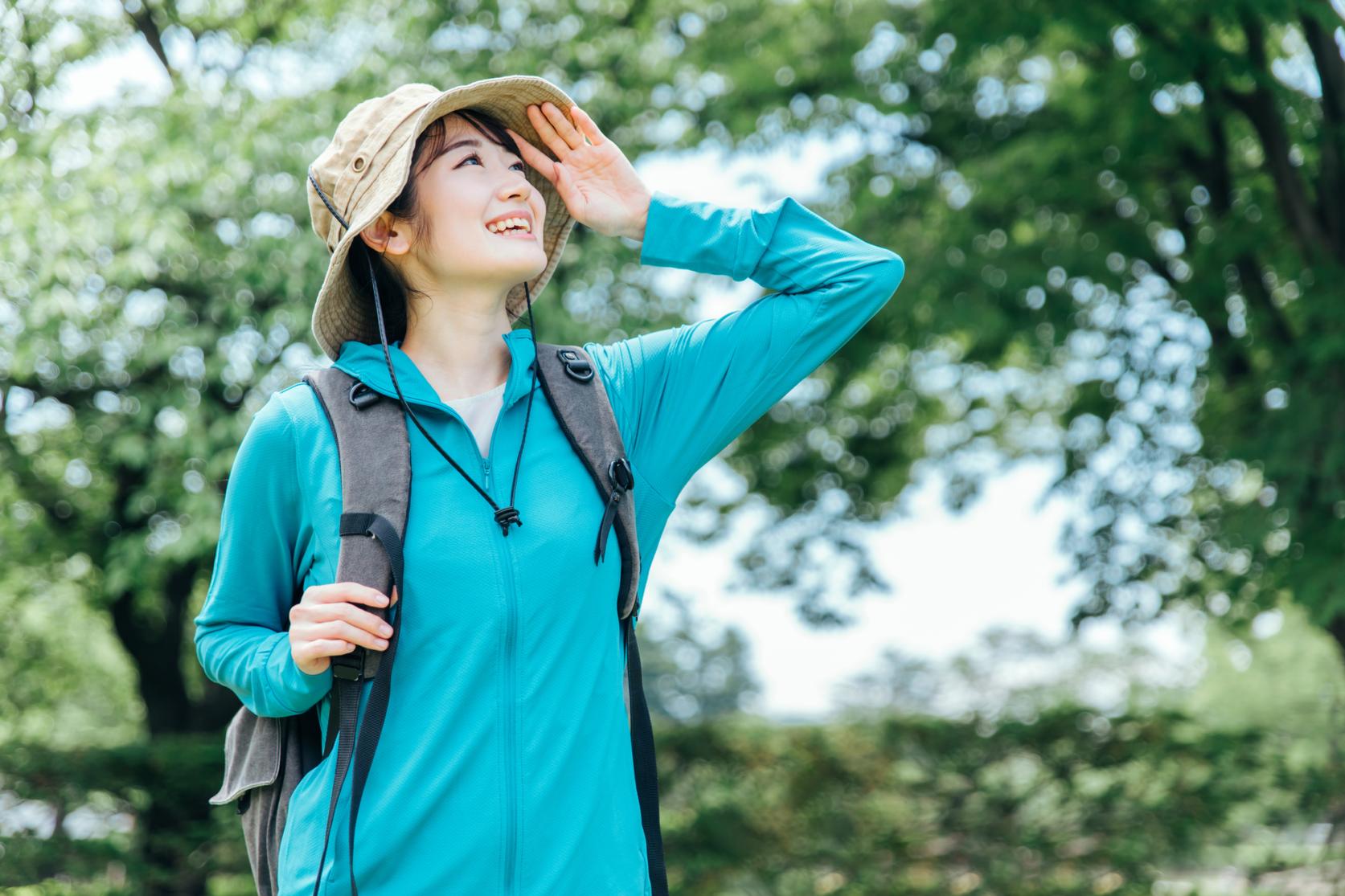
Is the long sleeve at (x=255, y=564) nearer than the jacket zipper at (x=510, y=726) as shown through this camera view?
No

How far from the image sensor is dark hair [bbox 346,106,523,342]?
2035 mm

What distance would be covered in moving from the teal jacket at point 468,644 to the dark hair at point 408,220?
14cm

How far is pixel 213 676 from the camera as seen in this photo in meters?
1.88

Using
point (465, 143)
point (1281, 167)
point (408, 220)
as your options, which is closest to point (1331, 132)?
point (1281, 167)

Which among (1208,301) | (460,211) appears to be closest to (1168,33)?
(1208,301)

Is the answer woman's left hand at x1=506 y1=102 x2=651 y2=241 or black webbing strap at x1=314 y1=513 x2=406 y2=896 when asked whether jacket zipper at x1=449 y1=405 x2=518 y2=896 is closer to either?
black webbing strap at x1=314 y1=513 x2=406 y2=896

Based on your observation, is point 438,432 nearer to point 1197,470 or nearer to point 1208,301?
point 1208,301

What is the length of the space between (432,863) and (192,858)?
702 cm

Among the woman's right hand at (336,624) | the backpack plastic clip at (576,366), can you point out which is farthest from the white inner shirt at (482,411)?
the woman's right hand at (336,624)

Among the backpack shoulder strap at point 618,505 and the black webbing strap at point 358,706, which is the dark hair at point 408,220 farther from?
the black webbing strap at point 358,706

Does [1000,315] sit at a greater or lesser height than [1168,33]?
lesser

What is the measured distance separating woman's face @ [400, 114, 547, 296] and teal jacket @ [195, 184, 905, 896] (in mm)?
121

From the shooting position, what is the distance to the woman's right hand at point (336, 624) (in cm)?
167

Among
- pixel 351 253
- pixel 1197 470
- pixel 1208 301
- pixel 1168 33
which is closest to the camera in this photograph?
pixel 351 253
